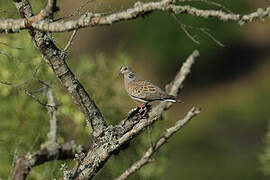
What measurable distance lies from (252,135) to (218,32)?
6752 millimetres

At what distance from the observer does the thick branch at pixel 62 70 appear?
638 cm

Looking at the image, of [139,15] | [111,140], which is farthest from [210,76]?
[139,15]

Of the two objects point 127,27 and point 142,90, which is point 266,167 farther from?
point 127,27

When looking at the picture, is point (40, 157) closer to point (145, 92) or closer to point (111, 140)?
point (111, 140)

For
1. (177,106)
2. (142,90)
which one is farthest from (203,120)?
(142,90)

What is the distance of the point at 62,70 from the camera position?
21.9 feet

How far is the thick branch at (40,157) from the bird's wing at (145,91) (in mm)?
1410

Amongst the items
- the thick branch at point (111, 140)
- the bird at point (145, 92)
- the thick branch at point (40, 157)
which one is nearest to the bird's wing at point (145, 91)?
the bird at point (145, 92)

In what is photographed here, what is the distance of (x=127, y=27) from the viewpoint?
115 ft

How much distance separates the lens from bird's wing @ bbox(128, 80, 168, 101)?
29.4 ft

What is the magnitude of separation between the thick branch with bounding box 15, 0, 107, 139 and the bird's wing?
1799 millimetres

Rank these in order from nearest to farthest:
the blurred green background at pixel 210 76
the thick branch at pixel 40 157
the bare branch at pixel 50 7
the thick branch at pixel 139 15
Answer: the thick branch at pixel 139 15 → the bare branch at pixel 50 7 → the thick branch at pixel 40 157 → the blurred green background at pixel 210 76

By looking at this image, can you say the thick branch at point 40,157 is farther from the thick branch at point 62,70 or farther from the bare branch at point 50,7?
the bare branch at point 50,7

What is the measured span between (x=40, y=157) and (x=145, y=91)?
2374 millimetres
